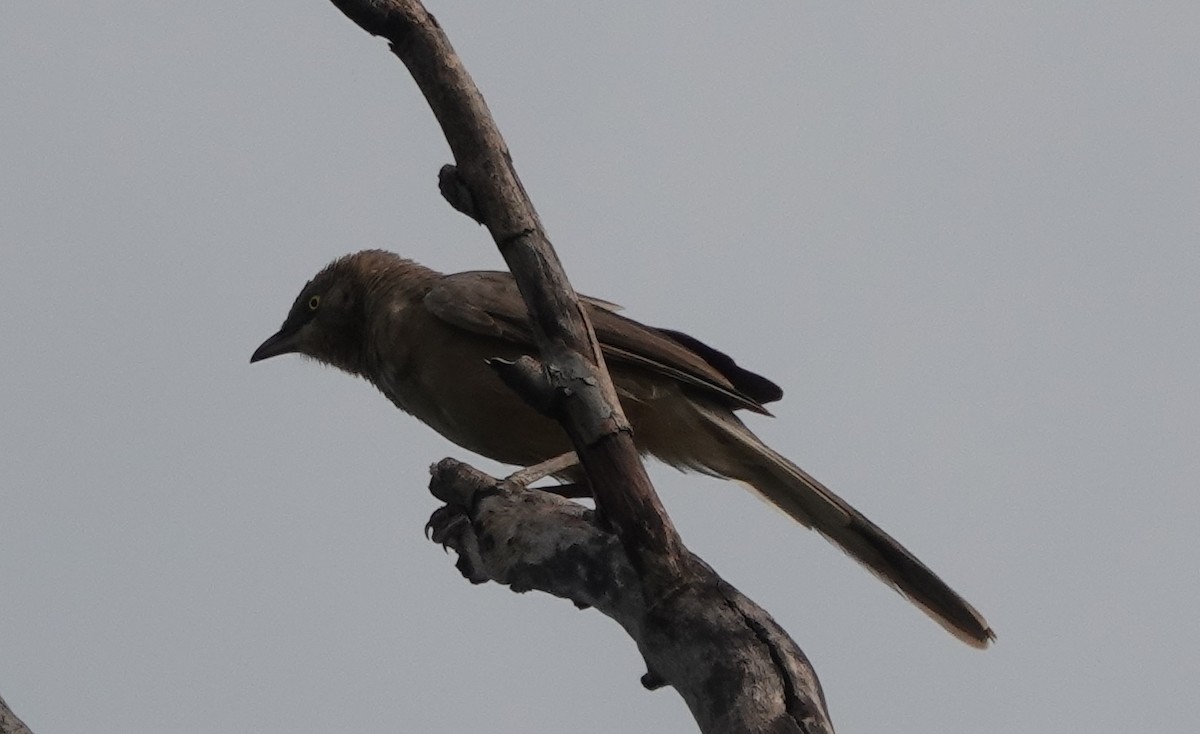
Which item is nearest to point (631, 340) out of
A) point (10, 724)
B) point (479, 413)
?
point (479, 413)

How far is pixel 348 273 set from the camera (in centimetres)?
770

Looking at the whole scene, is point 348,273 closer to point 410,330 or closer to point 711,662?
point 410,330

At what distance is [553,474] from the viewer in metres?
6.14

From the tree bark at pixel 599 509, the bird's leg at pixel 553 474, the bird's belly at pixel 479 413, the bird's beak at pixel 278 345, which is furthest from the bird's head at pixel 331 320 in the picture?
the tree bark at pixel 599 509

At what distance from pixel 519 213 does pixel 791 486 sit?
9.20 feet

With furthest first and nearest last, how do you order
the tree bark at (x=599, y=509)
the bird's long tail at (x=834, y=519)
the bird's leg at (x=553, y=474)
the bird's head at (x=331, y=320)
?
the bird's head at (x=331, y=320) < the bird's long tail at (x=834, y=519) < the bird's leg at (x=553, y=474) < the tree bark at (x=599, y=509)

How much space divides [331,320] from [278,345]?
1.72ft

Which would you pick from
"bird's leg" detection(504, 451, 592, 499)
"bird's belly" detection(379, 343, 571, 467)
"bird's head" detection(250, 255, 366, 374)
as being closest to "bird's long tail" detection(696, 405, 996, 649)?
"bird's leg" detection(504, 451, 592, 499)

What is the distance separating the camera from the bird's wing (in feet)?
21.7

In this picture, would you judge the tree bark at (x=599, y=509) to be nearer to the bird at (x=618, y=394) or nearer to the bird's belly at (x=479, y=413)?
the bird's belly at (x=479, y=413)

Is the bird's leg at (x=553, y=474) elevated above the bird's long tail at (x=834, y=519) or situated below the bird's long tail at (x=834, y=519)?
below

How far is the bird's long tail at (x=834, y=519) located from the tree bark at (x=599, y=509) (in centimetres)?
211

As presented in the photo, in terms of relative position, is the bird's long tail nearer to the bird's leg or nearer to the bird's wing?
the bird's wing

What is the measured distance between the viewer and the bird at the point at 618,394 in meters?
6.40
